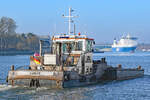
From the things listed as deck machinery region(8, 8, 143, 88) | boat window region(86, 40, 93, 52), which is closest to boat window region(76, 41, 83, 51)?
deck machinery region(8, 8, 143, 88)

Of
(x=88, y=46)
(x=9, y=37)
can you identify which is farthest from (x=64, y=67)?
(x=9, y=37)

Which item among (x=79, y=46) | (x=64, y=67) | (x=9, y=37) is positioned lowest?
(x=64, y=67)

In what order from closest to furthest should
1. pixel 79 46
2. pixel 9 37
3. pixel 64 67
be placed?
pixel 64 67, pixel 79 46, pixel 9 37

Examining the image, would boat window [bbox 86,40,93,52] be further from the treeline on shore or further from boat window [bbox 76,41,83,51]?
the treeline on shore

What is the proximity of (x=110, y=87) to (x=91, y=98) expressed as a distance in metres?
6.61

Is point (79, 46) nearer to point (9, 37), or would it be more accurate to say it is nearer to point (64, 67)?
point (64, 67)

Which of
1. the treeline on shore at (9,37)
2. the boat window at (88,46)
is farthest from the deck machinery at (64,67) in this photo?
the treeline on shore at (9,37)

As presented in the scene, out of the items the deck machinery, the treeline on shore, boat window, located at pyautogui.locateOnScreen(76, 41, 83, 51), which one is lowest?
the deck machinery

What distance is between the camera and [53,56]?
1234 inches

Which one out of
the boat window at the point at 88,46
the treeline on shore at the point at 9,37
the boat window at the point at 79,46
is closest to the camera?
the boat window at the point at 79,46

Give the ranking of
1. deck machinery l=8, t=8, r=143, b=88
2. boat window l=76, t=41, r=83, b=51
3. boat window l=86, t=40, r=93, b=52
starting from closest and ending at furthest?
1. deck machinery l=8, t=8, r=143, b=88
2. boat window l=76, t=41, r=83, b=51
3. boat window l=86, t=40, r=93, b=52

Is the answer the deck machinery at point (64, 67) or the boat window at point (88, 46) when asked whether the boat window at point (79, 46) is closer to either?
the deck machinery at point (64, 67)

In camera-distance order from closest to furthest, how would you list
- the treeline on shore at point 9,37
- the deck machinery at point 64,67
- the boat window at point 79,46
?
the deck machinery at point 64,67 → the boat window at point 79,46 → the treeline on shore at point 9,37

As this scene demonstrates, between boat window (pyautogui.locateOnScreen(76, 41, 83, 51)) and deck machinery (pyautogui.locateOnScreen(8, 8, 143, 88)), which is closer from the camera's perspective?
deck machinery (pyautogui.locateOnScreen(8, 8, 143, 88))
